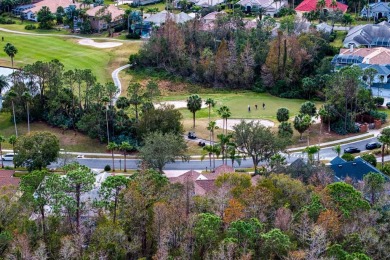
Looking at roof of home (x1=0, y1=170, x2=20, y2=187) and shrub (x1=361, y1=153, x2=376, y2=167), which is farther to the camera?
shrub (x1=361, y1=153, x2=376, y2=167)

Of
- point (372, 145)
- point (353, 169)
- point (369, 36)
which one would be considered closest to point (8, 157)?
point (353, 169)

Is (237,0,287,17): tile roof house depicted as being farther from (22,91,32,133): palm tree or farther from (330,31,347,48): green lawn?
(22,91,32,133): palm tree

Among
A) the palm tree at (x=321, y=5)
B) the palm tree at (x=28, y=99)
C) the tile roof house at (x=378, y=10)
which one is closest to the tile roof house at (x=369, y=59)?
the palm tree at (x=321, y=5)

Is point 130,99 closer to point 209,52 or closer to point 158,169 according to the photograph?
point 158,169

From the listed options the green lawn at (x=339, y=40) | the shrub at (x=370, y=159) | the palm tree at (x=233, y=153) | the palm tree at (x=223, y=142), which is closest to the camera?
the shrub at (x=370, y=159)

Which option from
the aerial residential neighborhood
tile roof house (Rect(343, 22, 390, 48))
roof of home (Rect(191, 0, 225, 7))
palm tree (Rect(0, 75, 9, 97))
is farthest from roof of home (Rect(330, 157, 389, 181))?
roof of home (Rect(191, 0, 225, 7))

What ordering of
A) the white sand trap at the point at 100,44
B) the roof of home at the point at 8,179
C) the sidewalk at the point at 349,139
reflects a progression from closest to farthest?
1. the roof of home at the point at 8,179
2. the sidewalk at the point at 349,139
3. the white sand trap at the point at 100,44

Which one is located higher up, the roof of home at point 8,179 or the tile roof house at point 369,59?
the tile roof house at point 369,59

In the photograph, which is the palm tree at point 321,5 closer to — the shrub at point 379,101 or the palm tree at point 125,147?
the shrub at point 379,101
